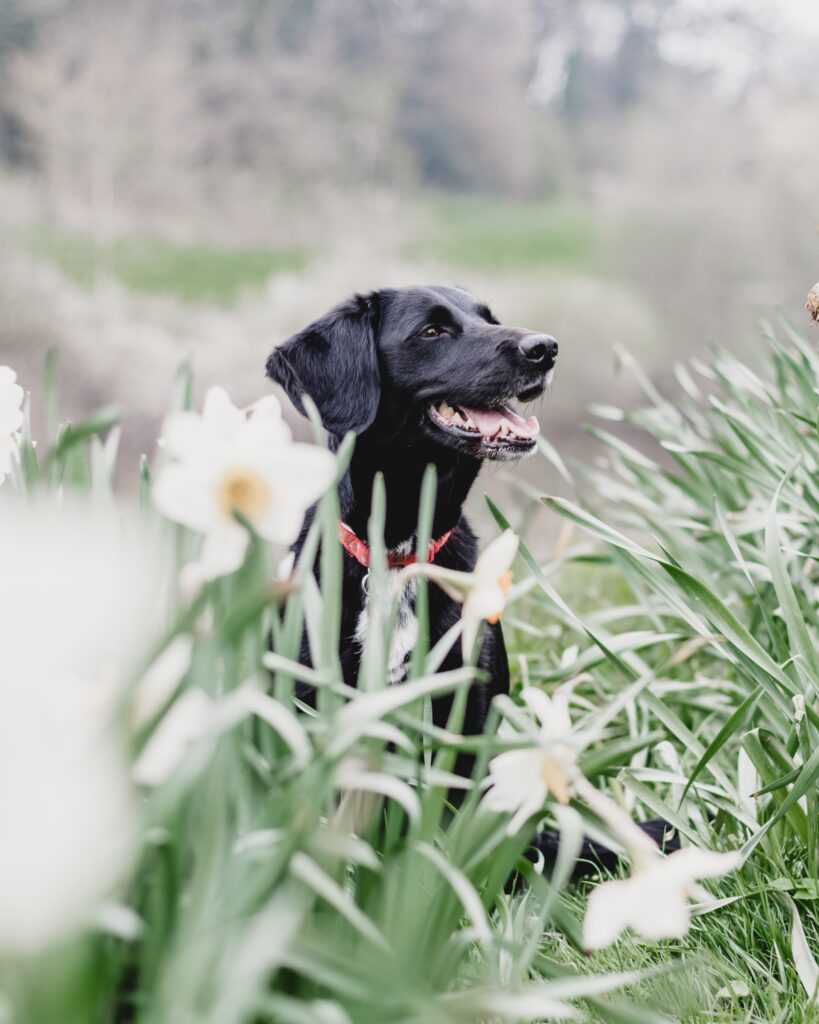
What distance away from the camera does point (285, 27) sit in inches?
939

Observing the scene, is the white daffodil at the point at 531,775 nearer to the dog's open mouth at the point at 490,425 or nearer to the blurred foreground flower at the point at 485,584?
the blurred foreground flower at the point at 485,584

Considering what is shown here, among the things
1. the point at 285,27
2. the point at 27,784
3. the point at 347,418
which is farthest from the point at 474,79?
the point at 27,784

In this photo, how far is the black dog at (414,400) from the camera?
2605 mm

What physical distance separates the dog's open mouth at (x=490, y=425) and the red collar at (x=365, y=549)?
0.26 metres

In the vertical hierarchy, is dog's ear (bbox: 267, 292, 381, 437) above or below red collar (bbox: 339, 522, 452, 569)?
above

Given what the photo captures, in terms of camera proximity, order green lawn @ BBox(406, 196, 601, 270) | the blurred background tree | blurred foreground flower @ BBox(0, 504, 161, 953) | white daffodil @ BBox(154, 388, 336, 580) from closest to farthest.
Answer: blurred foreground flower @ BBox(0, 504, 161, 953)
white daffodil @ BBox(154, 388, 336, 580)
the blurred background tree
green lawn @ BBox(406, 196, 601, 270)

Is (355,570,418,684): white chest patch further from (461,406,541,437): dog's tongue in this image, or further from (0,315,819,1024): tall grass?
(0,315,819,1024): tall grass

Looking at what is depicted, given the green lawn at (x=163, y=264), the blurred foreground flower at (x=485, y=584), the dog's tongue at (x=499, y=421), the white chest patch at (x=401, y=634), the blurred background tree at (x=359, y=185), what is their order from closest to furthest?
the blurred foreground flower at (x=485, y=584), the white chest patch at (x=401, y=634), the dog's tongue at (x=499, y=421), the blurred background tree at (x=359, y=185), the green lawn at (x=163, y=264)

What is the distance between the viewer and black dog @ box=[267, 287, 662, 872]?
8.55 ft

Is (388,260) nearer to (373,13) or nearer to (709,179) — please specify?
(709,179)

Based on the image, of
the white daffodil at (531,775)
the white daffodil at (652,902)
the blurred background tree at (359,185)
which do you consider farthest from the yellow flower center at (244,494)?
the blurred background tree at (359,185)

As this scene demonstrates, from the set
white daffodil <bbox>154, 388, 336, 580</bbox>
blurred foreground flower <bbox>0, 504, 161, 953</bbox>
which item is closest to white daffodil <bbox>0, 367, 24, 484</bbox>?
blurred foreground flower <bbox>0, 504, 161, 953</bbox>

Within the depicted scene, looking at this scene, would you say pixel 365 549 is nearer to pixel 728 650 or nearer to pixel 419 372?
pixel 419 372

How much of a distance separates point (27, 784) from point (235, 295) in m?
14.8
